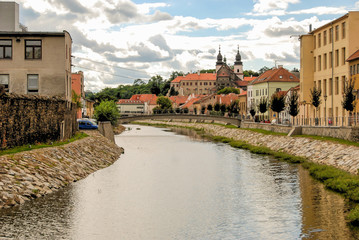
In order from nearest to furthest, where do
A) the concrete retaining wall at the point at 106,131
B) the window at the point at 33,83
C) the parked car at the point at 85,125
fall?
the window at the point at 33,83 < the concrete retaining wall at the point at 106,131 < the parked car at the point at 85,125

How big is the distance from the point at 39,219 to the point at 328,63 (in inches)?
1806

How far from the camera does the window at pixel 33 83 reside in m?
44.1

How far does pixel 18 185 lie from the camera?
24109mm

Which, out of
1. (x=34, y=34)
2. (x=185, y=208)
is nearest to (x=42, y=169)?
(x=185, y=208)

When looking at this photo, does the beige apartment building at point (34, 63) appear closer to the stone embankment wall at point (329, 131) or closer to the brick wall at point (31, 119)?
the brick wall at point (31, 119)

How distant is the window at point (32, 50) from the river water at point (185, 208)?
13.0m

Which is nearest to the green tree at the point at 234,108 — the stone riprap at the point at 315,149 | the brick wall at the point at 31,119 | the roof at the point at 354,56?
the stone riprap at the point at 315,149

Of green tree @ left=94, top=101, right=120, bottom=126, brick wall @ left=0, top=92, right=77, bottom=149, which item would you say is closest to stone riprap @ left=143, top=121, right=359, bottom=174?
brick wall @ left=0, top=92, right=77, bottom=149

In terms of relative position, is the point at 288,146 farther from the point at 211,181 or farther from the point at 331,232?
the point at 331,232

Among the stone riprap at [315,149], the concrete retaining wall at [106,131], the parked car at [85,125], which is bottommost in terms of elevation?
the stone riprap at [315,149]

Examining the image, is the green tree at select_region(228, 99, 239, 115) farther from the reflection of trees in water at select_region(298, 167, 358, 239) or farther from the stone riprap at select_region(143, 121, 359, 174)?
the reflection of trees in water at select_region(298, 167, 358, 239)

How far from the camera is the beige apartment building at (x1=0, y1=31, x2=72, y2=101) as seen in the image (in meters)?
43.4

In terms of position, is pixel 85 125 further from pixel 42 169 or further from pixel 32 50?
pixel 42 169

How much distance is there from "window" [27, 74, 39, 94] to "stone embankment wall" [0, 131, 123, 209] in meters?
6.56
